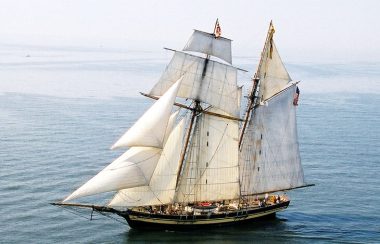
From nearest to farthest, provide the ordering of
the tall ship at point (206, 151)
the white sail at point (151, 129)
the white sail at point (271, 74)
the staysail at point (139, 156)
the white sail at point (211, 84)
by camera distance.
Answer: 1. the white sail at point (151, 129)
2. the staysail at point (139, 156)
3. the tall ship at point (206, 151)
4. the white sail at point (211, 84)
5. the white sail at point (271, 74)

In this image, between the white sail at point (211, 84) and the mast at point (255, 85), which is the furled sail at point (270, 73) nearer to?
the mast at point (255, 85)

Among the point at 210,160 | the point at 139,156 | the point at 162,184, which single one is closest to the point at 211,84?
the point at 210,160

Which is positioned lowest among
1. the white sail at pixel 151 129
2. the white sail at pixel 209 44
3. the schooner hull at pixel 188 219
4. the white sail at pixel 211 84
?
the schooner hull at pixel 188 219

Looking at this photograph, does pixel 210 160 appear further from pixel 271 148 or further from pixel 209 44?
pixel 209 44

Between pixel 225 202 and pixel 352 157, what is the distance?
96.1ft

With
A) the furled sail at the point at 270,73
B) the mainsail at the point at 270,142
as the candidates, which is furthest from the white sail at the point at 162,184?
the furled sail at the point at 270,73

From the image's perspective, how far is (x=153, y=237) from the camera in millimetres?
44906

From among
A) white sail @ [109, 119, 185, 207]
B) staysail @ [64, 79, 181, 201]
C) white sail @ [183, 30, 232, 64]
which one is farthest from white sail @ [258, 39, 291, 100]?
staysail @ [64, 79, 181, 201]

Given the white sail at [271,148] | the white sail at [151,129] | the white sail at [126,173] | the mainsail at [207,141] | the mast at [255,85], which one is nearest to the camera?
the white sail at [151,129]

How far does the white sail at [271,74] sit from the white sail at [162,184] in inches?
402

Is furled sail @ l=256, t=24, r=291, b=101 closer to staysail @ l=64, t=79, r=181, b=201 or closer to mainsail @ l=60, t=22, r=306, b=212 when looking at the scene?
mainsail @ l=60, t=22, r=306, b=212

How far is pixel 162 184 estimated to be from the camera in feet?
148

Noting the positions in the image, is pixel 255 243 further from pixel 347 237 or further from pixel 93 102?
pixel 93 102

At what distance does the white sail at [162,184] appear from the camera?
144 feet
